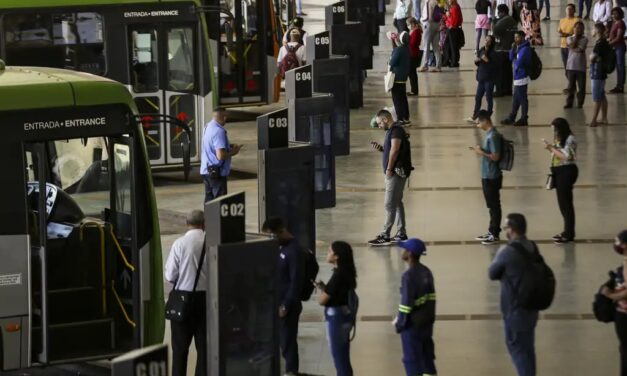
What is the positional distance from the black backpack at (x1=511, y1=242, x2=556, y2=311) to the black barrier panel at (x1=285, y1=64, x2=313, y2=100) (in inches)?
268

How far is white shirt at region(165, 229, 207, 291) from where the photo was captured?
13883 millimetres

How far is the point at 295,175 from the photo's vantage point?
15906 mm

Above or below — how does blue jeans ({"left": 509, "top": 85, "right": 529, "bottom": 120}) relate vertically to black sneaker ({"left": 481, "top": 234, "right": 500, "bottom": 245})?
above

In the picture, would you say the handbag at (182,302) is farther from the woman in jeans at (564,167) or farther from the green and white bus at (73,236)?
the woman in jeans at (564,167)

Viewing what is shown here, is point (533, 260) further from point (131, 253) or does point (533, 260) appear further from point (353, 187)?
point (353, 187)

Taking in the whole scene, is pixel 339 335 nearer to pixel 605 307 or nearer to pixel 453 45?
pixel 605 307

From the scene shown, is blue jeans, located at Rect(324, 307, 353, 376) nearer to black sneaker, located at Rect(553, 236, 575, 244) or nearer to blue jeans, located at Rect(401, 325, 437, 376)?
blue jeans, located at Rect(401, 325, 437, 376)

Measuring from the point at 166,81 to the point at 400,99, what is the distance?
656 centimetres

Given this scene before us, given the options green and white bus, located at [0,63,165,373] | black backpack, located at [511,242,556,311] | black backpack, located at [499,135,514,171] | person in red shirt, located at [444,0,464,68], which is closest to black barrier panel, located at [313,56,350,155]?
black backpack, located at [499,135,514,171]

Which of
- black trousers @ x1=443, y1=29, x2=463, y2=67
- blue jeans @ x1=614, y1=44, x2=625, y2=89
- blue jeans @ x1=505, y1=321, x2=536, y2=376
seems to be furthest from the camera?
black trousers @ x1=443, y1=29, x2=463, y2=67

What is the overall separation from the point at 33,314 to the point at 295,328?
2.45 metres

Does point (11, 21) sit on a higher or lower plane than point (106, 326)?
higher

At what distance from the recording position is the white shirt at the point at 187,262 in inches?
547

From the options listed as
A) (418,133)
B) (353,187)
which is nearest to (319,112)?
(353,187)
